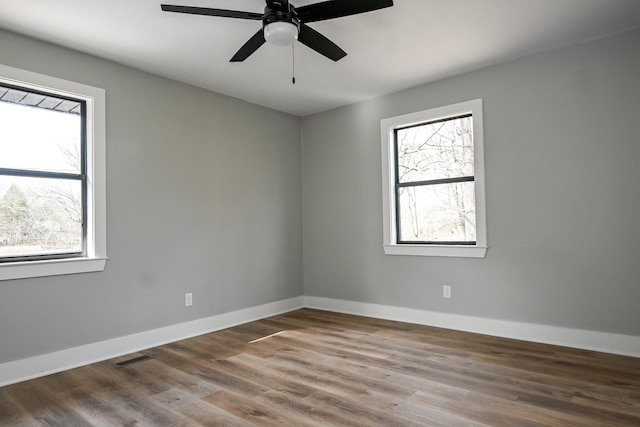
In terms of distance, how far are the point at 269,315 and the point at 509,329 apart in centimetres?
266

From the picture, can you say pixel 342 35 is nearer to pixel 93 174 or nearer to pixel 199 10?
pixel 199 10

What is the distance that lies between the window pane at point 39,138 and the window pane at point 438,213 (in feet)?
10.8

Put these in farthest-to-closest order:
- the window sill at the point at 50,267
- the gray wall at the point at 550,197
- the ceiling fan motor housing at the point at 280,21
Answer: the gray wall at the point at 550,197
the window sill at the point at 50,267
the ceiling fan motor housing at the point at 280,21

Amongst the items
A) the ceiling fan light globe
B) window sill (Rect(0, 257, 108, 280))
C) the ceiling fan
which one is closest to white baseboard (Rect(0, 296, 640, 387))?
window sill (Rect(0, 257, 108, 280))

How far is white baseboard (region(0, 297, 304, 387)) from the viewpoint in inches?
114

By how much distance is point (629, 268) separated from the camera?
317 centimetres

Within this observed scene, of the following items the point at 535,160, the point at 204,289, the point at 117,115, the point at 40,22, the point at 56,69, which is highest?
the point at 40,22

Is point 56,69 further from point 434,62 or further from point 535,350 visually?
point 535,350

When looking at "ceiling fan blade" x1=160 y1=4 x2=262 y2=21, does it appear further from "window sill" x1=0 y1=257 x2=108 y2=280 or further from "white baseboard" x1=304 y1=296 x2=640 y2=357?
"white baseboard" x1=304 y1=296 x2=640 y2=357

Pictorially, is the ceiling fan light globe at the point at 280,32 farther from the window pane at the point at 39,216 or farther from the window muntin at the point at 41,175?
the window pane at the point at 39,216

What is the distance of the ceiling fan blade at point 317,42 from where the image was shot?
8.05 feet

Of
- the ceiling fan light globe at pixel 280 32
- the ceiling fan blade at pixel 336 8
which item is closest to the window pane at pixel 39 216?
the ceiling fan light globe at pixel 280 32

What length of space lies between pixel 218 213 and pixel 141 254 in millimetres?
953

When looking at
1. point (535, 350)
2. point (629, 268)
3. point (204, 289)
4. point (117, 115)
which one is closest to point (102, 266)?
point (204, 289)
